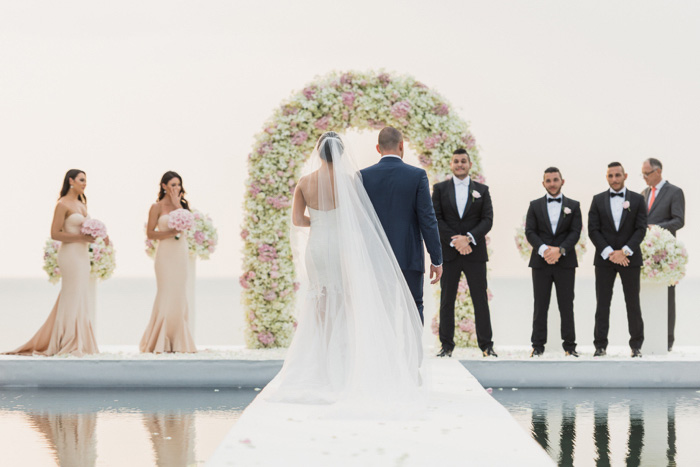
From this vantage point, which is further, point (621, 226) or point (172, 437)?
point (621, 226)

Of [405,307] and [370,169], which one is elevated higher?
[370,169]

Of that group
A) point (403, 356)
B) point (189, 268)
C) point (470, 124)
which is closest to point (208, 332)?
point (189, 268)

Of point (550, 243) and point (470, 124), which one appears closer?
point (550, 243)

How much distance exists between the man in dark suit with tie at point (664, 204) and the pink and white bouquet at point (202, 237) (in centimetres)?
456

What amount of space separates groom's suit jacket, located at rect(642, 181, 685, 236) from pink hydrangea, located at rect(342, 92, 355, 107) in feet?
10.5

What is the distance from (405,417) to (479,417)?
1.38ft

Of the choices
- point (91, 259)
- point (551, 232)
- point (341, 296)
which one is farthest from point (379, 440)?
point (91, 259)

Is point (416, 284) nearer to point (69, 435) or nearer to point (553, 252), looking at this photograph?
point (69, 435)

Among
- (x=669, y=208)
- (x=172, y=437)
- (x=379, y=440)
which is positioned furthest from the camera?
(x=669, y=208)

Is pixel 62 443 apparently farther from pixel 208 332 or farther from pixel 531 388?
pixel 208 332

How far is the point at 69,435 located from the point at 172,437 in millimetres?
651

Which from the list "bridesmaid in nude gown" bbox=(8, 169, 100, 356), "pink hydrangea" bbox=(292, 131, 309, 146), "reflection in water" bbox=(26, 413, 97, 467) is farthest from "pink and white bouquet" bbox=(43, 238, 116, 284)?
"reflection in water" bbox=(26, 413, 97, 467)

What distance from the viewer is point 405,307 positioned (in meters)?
5.14

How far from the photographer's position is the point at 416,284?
5629 mm
